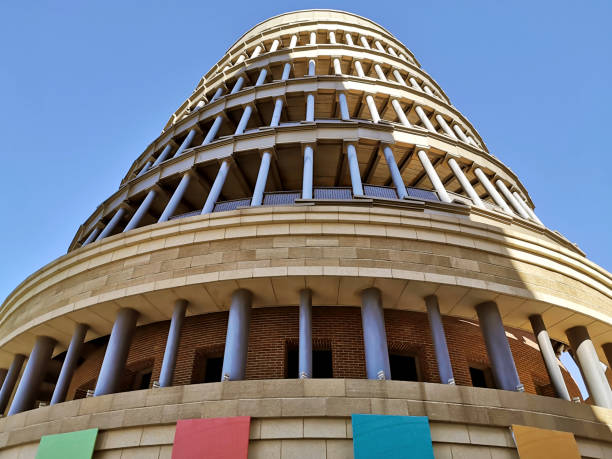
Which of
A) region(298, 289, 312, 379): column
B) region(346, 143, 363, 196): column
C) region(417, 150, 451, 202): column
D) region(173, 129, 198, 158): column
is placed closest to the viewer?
region(298, 289, 312, 379): column

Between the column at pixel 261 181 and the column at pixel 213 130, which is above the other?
the column at pixel 213 130

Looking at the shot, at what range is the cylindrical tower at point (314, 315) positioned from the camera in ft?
28.1

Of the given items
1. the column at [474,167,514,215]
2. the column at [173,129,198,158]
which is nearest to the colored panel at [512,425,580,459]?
the column at [474,167,514,215]

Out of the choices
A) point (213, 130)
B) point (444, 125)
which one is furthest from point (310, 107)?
point (444, 125)

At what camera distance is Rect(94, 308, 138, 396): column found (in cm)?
1054

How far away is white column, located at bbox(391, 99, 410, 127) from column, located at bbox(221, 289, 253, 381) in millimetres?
10725

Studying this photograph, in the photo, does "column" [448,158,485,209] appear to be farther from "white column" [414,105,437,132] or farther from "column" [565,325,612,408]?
"column" [565,325,612,408]

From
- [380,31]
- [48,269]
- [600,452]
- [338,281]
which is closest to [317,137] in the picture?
[338,281]

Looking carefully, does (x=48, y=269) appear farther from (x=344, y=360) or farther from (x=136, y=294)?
(x=344, y=360)

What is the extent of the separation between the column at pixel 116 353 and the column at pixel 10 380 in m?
5.06

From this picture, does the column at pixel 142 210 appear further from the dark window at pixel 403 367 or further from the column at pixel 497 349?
the column at pixel 497 349

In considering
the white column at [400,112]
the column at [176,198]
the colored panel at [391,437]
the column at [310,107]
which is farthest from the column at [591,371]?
the column at [176,198]

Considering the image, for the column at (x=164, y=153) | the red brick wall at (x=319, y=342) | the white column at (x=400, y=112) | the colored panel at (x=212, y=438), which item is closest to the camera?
the colored panel at (x=212, y=438)

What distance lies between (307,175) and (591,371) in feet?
31.7
